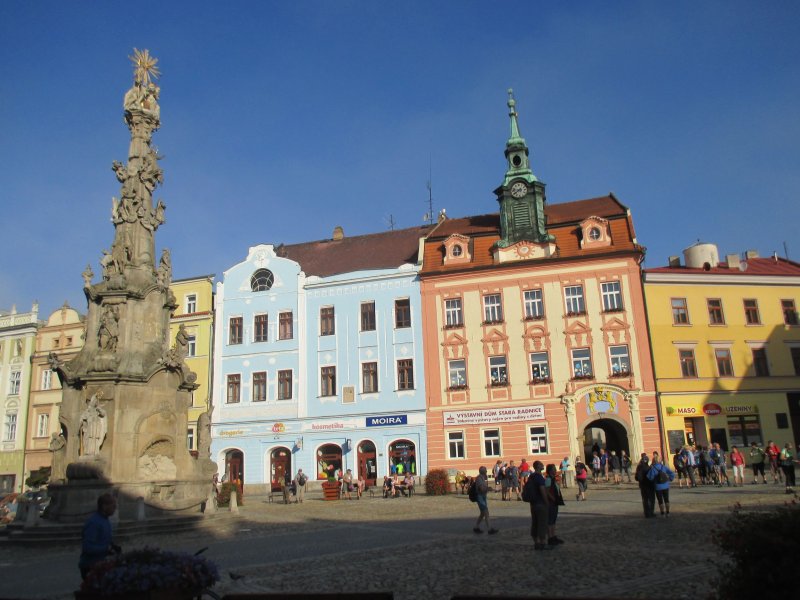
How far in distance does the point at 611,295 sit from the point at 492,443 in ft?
30.9

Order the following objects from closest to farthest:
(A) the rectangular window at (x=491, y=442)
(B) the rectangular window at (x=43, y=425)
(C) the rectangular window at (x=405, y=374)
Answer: (A) the rectangular window at (x=491, y=442), (C) the rectangular window at (x=405, y=374), (B) the rectangular window at (x=43, y=425)

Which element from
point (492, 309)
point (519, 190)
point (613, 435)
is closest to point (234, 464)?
point (492, 309)

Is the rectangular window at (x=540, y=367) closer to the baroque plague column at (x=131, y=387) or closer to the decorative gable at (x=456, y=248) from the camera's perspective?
the decorative gable at (x=456, y=248)

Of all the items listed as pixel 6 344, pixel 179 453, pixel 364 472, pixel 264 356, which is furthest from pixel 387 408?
pixel 6 344

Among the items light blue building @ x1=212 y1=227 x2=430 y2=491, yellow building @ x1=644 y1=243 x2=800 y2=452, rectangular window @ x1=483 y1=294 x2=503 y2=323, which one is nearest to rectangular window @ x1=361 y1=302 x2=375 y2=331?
light blue building @ x1=212 y1=227 x2=430 y2=491

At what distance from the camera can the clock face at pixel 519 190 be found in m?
37.8

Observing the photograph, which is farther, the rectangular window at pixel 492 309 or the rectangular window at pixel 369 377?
the rectangular window at pixel 369 377

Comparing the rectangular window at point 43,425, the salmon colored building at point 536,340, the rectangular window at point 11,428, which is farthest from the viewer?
the rectangular window at point 11,428

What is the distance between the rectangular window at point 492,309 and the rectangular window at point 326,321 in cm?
831

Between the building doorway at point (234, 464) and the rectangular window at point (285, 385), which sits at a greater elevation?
the rectangular window at point (285, 385)

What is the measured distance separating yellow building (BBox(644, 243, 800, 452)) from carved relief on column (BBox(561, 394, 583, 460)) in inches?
159

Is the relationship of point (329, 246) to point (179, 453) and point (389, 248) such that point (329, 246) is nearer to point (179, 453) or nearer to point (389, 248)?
point (389, 248)

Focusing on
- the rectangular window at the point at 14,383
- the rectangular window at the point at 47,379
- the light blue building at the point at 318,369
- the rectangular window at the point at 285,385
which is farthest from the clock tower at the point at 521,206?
the rectangular window at the point at 14,383

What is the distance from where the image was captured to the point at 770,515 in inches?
195
